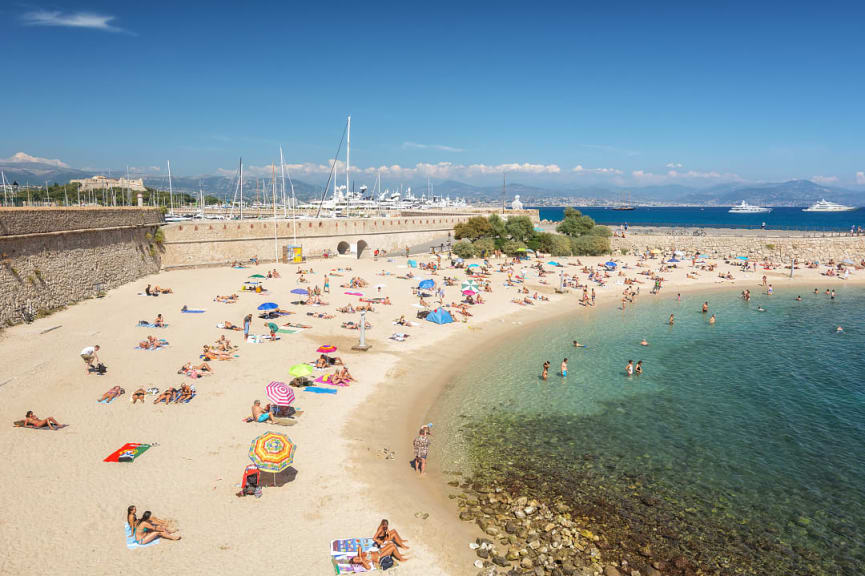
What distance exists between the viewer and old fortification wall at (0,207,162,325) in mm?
20609

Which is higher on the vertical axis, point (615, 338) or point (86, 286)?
point (86, 286)

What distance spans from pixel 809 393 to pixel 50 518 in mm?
22252

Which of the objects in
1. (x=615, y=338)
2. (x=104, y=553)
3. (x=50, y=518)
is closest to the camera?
(x=104, y=553)

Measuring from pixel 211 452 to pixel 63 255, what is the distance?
19113 mm

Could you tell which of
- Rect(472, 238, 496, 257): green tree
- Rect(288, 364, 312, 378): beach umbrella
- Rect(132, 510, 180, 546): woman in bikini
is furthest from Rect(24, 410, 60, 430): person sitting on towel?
Rect(472, 238, 496, 257): green tree

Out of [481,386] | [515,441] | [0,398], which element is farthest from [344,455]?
[0,398]

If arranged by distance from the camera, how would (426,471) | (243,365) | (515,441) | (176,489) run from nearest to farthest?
(176,489), (426,471), (515,441), (243,365)

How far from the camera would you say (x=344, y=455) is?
460 inches

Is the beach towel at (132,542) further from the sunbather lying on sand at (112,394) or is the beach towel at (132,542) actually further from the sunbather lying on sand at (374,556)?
the sunbather lying on sand at (112,394)

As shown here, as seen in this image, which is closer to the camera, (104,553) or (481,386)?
(104,553)

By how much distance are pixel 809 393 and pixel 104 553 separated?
2126 cm

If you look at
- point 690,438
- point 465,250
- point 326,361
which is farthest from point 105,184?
point 690,438

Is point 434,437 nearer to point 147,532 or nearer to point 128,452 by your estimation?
point 147,532

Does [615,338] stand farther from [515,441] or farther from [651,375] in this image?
[515,441]
